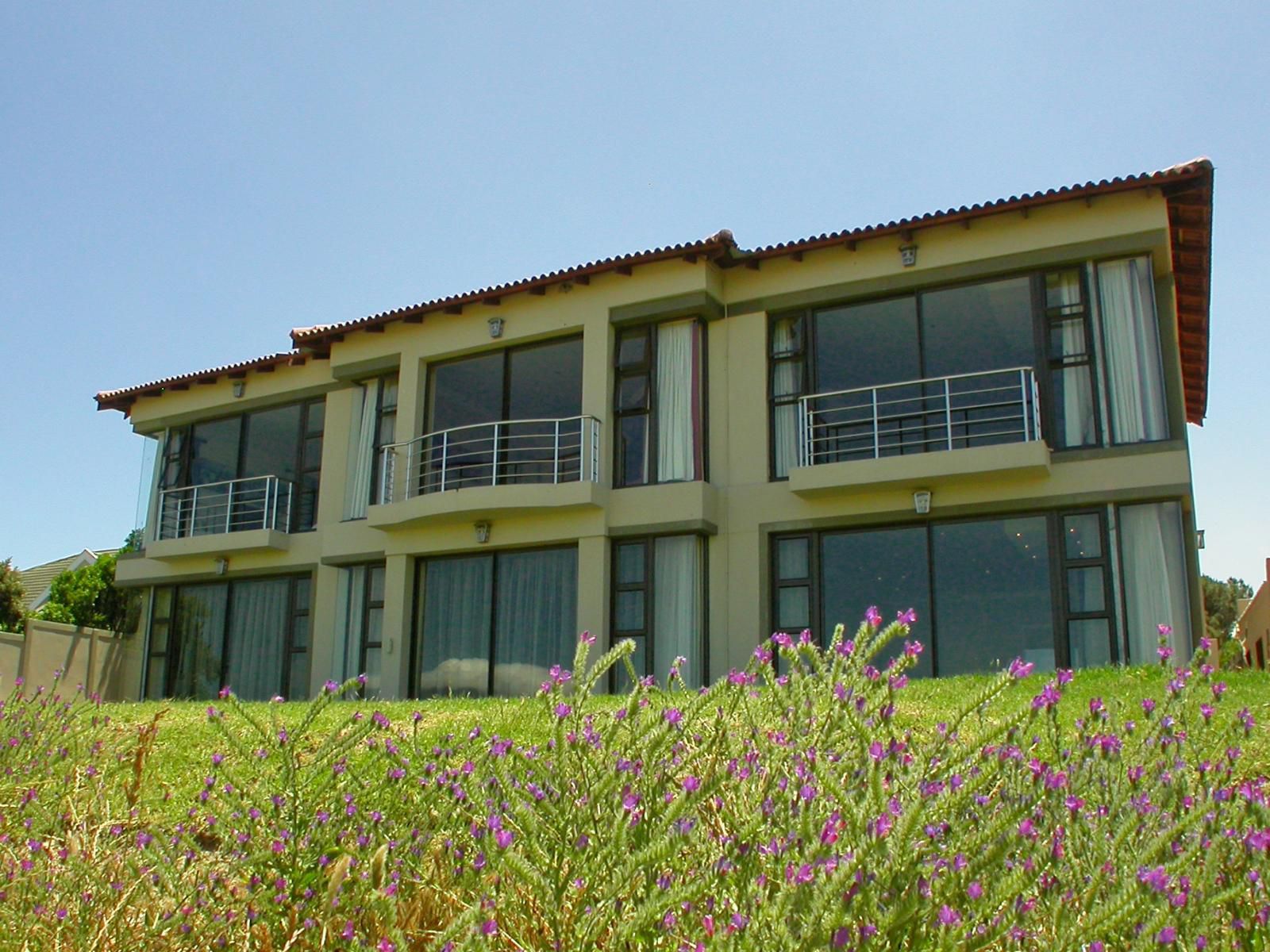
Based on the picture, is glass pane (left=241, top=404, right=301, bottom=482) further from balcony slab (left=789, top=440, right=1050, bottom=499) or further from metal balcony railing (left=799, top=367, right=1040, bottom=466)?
balcony slab (left=789, top=440, right=1050, bottom=499)

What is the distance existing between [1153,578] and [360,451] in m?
11.6

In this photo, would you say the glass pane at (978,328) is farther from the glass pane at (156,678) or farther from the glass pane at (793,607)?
the glass pane at (156,678)

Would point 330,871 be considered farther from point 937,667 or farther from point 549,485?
point 549,485

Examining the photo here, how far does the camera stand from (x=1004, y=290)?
14.5 meters

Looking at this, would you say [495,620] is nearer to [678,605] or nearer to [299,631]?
[678,605]

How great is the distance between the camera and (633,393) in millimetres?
16312

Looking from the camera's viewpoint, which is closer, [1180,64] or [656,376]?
[1180,64]

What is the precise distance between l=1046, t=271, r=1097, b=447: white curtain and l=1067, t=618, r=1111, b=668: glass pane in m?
2.10

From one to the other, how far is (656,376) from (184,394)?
10.2m

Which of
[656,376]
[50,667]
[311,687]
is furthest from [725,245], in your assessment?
[50,667]

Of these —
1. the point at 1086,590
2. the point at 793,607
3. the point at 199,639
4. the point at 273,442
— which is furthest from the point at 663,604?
the point at 199,639

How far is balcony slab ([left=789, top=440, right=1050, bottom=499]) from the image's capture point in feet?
43.8

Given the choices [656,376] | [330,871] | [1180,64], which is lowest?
[330,871]

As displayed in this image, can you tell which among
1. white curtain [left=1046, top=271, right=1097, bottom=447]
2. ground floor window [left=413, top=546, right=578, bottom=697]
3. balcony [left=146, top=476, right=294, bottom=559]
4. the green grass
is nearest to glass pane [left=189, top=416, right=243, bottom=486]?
balcony [left=146, top=476, right=294, bottom=559]
